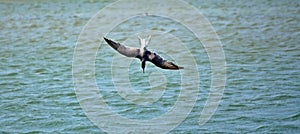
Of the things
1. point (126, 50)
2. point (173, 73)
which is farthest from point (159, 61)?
point (173, 73)

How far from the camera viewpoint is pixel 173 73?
1258 cm

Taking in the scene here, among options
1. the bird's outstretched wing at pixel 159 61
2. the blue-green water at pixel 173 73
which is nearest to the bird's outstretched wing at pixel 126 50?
the bird's outstretched wing at pixel 159 61

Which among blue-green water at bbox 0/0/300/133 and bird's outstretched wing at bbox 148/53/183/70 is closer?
bird's outstretched wing at bbox 148/53/183/70

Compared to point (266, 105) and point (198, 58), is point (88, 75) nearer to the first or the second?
point (198, 58)

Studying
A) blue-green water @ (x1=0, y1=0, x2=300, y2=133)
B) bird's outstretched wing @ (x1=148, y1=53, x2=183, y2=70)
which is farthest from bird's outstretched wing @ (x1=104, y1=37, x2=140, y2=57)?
blue-green water @ (x1=0, y1=0, x2=300, y2=133)

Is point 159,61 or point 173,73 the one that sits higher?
point 159,61

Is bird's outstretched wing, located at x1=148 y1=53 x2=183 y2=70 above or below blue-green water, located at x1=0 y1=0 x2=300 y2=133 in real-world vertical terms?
above

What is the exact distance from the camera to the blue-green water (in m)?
9.98

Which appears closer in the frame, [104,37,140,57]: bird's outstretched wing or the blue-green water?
[104,37,140,57]: bird's outstretched wing

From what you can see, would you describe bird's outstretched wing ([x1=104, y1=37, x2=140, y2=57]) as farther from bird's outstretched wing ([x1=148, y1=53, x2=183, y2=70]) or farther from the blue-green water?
the blue-green water

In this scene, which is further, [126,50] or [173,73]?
[173,73]

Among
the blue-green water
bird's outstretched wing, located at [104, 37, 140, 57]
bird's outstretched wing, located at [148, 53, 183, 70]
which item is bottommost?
the blue-green water

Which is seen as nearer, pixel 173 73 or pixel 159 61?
pixel 159 61

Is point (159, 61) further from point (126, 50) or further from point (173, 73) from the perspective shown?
point (173, 73)
